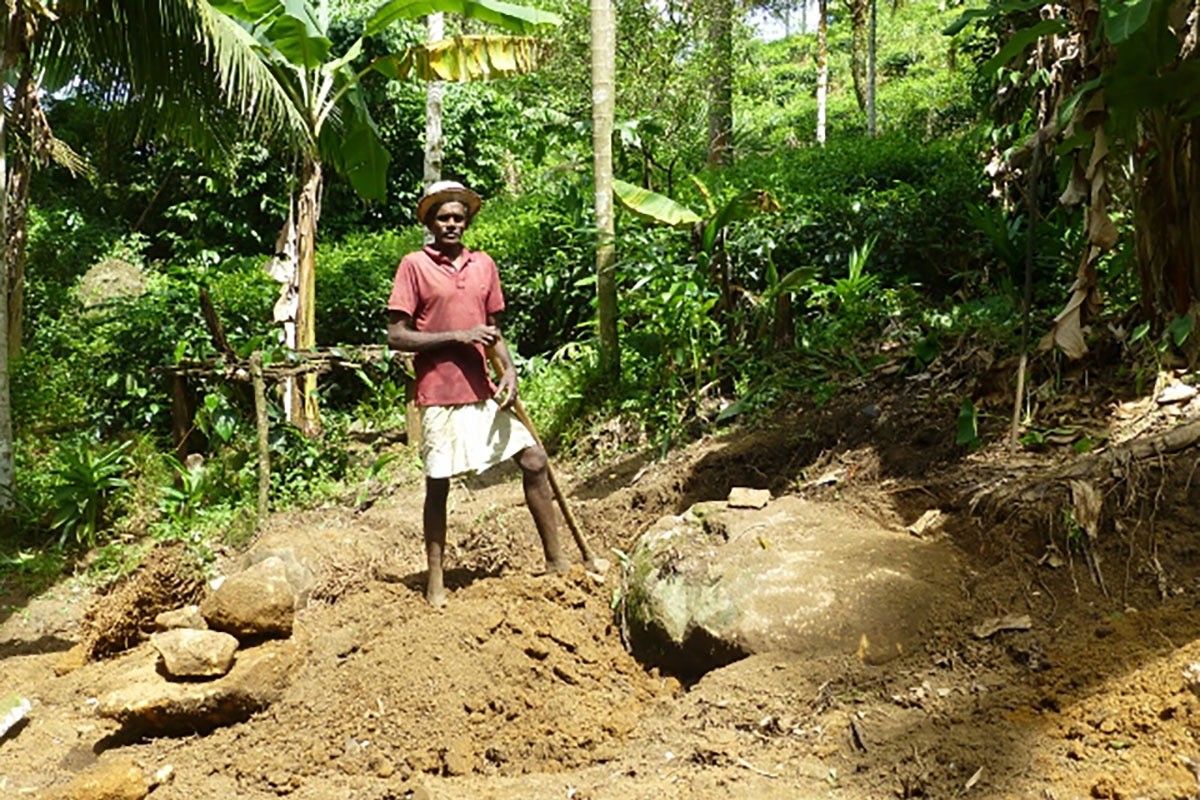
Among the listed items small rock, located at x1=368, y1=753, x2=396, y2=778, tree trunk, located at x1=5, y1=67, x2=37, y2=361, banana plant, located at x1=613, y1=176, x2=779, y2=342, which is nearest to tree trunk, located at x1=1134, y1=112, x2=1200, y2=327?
banana plant, located at x1=613, y1=176, x2=779, y2=342

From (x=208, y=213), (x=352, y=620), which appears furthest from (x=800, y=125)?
(x=352, y=620)

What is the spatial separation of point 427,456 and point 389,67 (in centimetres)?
484

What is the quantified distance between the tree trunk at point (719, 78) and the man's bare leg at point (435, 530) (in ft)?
34.2

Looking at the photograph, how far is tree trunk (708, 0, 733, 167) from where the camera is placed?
13516mm

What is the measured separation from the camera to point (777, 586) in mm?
3592

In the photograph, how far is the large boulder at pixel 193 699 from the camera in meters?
3.70

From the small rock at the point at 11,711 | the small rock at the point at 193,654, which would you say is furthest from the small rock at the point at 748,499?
the small rock at the point at 11,711

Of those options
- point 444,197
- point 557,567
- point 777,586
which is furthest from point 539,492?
point 444,197

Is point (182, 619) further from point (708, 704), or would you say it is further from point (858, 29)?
point (858, 29)

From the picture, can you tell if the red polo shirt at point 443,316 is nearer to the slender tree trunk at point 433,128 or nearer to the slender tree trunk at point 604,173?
the slender tree trunk at point 604,173

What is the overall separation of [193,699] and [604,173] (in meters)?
4.48

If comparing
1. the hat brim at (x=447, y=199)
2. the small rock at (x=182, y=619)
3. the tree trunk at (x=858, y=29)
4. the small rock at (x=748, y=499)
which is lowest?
the small rock at (x=182, y=619)

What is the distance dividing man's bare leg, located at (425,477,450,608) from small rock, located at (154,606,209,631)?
107 centimetres

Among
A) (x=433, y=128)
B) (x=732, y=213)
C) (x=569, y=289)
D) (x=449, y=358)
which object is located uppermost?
(x=433, y=128)
